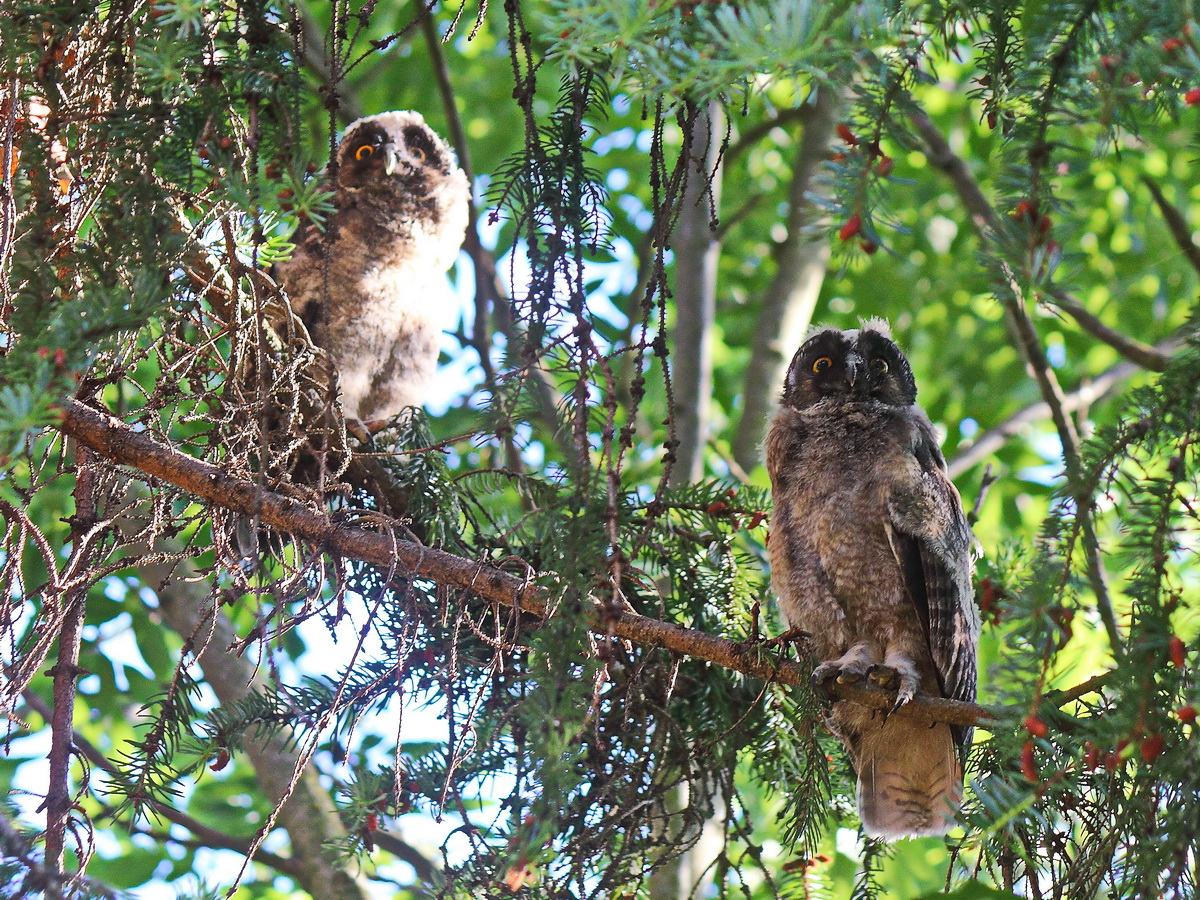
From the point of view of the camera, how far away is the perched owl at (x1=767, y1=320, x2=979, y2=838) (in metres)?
2.51

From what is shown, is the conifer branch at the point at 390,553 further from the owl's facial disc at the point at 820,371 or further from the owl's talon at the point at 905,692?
the owl's facial disc at the point at 820,371

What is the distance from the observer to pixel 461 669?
7.69 ft

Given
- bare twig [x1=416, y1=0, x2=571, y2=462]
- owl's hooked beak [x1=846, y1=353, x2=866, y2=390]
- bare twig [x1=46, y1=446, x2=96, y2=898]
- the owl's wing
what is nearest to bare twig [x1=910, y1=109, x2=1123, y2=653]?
the owl's wing

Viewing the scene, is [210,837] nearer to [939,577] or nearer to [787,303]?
[939,577]

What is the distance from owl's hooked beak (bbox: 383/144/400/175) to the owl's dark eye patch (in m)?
0.12

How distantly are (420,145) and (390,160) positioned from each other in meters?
0.26

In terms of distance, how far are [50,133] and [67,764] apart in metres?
0.95

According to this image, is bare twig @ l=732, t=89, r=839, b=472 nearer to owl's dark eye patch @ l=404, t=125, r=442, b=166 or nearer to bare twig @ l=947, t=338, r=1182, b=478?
bare twig @ l=947, t=338, r=1182, b=478

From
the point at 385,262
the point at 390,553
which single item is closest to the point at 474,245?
the point at 385,262

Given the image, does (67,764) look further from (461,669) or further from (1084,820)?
(1084,820)

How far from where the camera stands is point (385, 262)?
3.44 metres

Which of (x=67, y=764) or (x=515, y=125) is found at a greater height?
(x=515, y=125)

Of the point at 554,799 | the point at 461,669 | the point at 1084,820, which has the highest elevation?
the point at 461,669

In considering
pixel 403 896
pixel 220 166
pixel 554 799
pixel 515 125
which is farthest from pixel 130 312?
pixel 515 125
